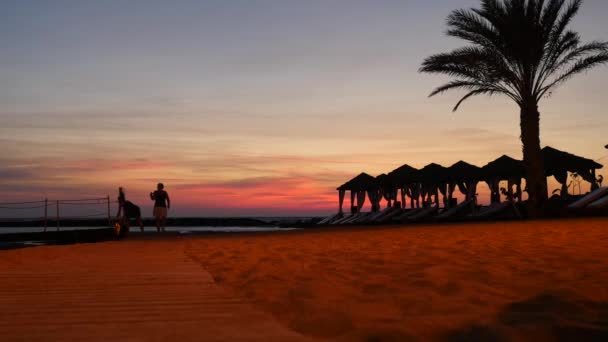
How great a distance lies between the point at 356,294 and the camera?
4.87 meters

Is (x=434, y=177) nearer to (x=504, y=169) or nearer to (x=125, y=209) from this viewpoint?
(x=504, y=169)

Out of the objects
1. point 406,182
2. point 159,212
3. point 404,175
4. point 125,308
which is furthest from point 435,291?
point 404,175

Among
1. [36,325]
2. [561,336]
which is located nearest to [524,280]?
[561,336]

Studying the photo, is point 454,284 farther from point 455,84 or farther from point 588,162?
point 588,162

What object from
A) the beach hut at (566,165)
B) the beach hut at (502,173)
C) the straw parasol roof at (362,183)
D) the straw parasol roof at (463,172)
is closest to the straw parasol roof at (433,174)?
the straw parasol roof at (463,172)

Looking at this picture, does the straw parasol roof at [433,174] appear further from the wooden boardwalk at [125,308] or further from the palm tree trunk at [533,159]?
the wooden boardwalk at [125,308]

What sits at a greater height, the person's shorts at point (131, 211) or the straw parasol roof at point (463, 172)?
the straw parasol roof at point (463, 172)

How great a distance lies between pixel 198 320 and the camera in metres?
3.79

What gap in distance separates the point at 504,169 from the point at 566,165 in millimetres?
2773

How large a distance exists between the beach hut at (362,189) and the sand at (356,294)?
32.0m

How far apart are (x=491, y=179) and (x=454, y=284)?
94.5 ft

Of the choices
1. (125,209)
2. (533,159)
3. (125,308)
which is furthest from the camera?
(533,159)

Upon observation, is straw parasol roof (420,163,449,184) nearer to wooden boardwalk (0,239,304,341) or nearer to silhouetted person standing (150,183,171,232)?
silhouetted person standing (150,183,171,232)

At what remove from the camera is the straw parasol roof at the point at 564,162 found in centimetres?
2941
